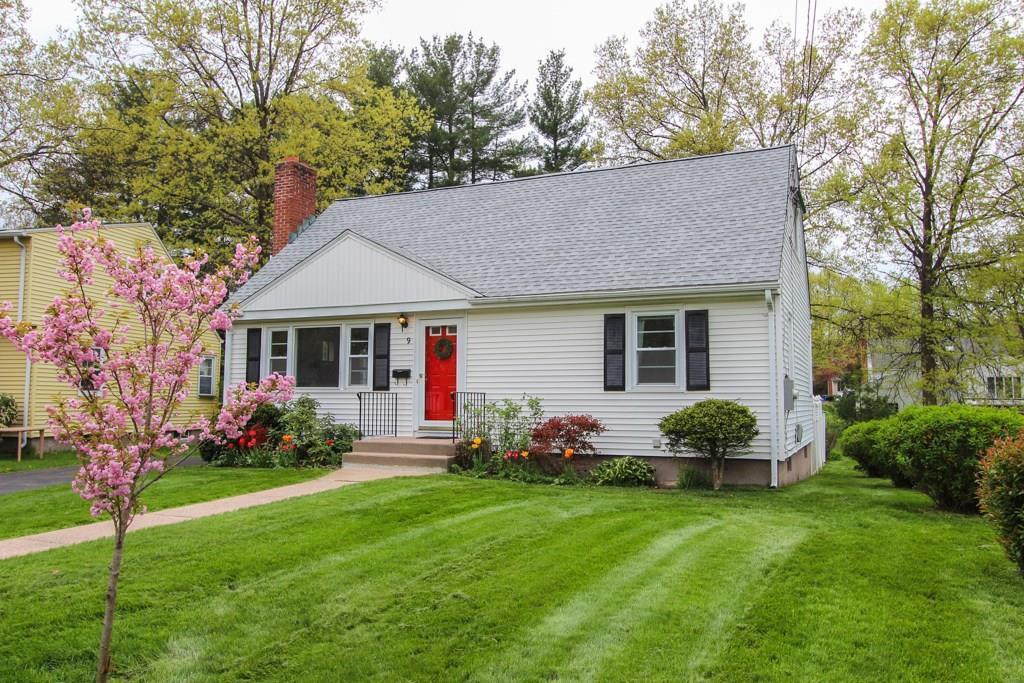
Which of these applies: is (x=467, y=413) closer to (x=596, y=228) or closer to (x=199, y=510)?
(x=596, y=228)

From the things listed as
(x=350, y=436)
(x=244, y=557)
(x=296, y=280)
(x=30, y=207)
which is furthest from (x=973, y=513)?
(x=30, y=207)

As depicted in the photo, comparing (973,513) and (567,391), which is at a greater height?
(567,391)

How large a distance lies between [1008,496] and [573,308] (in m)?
7.07

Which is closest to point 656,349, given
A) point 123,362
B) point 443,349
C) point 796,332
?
point 796,332

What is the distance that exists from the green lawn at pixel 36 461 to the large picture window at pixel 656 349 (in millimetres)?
10570

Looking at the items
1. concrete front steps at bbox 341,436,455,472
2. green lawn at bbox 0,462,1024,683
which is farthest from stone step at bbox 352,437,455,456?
green lawn at bbox 0,462,1024,683

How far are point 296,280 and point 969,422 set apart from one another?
10930 millimetres

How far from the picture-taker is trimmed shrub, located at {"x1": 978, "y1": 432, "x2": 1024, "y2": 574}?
5.24 metres

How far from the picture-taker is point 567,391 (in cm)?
1162

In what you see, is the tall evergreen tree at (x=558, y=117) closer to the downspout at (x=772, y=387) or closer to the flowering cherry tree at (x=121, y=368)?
the downspout at (x=772, y=387)

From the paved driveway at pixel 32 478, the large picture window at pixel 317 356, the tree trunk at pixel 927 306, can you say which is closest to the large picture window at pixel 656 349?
the large picture window at pixel 317 356

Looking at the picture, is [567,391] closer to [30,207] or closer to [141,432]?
[141,432]

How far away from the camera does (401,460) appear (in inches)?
453

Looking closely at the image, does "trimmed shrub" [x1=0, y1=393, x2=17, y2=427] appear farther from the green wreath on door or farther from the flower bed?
the green wreath on door
